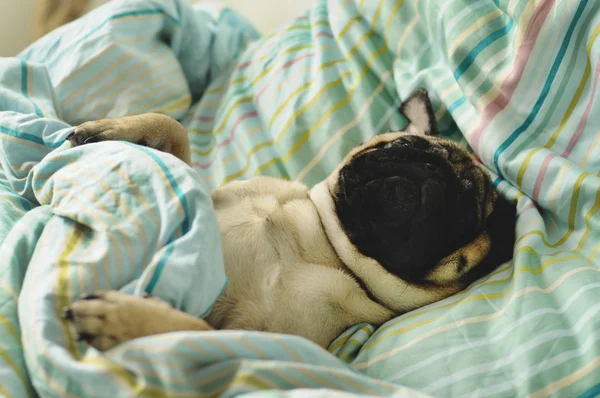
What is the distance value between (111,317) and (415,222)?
1.81ft

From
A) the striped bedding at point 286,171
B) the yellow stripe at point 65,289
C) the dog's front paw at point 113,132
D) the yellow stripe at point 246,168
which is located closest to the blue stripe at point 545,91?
the striped bedding at point 286,171

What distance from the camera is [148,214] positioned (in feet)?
2.60

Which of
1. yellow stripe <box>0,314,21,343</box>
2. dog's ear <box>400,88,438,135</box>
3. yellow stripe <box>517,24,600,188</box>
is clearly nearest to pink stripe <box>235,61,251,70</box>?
dog's ear <box>400,88,438,135</box>

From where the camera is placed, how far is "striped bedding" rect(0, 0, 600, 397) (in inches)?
26.0

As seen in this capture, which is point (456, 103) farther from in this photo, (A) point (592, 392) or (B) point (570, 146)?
(A) point (592, 392)

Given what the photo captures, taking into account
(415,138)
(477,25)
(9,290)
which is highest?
(477,25)

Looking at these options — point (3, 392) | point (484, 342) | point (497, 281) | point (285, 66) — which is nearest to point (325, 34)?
point (285, 66)

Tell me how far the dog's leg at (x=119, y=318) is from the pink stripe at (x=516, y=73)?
72 cm

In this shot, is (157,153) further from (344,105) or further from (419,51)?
(419,51)

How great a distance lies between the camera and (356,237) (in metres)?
1.05

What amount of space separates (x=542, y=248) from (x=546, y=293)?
0.12m

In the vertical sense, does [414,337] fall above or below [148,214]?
below

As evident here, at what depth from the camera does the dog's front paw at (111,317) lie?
0.66 meters

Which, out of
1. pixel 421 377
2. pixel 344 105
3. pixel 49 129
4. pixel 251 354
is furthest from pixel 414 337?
pixel 49 129
